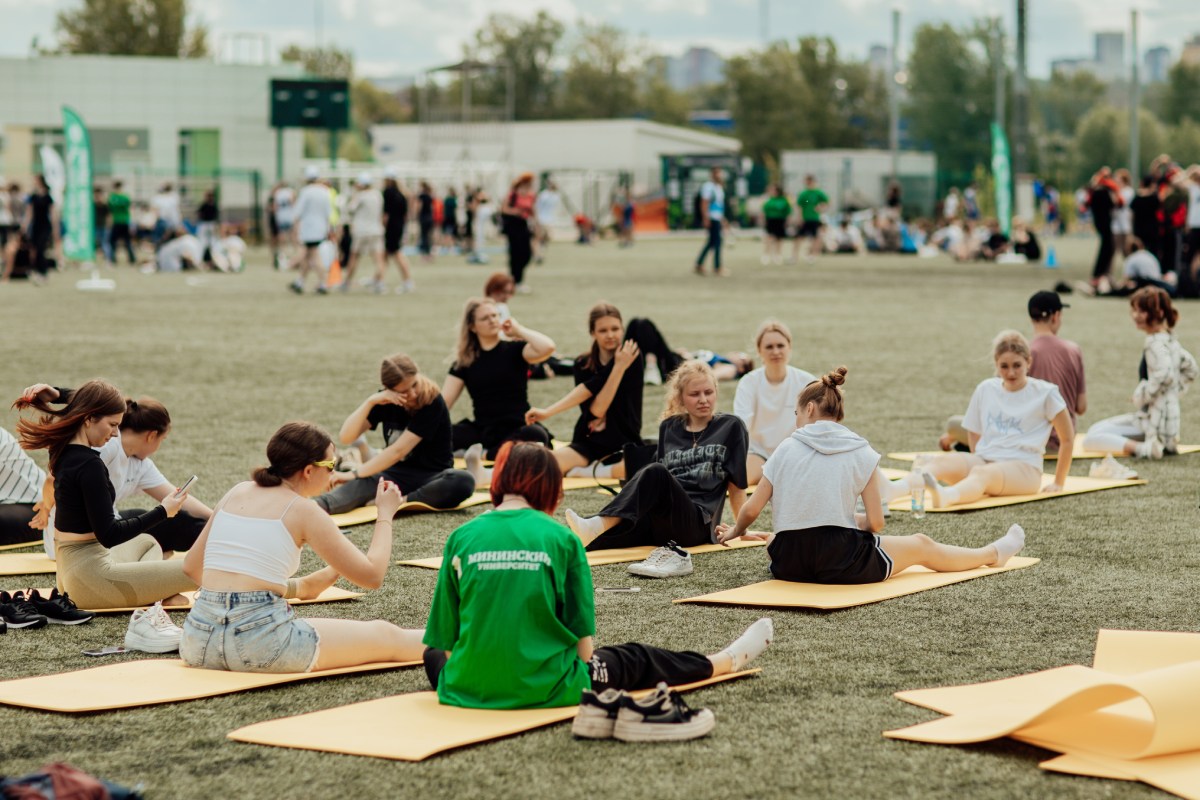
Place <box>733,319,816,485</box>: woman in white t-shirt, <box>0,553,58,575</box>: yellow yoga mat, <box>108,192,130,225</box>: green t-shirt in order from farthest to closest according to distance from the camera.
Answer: <box>108,192,130,225</box>: green t-shirt
<box>733,319,816,485</box>: woman in white t-shirt
<box>0,553,58,575</box>: yellow yoga mat

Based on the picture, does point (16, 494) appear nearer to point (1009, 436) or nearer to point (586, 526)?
point (586, 526)

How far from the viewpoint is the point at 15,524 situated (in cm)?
779

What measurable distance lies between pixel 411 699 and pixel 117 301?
20068 millimetres

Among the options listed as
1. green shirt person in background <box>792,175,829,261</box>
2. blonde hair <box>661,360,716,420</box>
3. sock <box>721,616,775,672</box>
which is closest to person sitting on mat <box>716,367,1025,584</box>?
blonde hair <box>661,360,716,420</box>

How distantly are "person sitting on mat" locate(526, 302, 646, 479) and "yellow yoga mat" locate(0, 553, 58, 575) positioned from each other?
10.2 feet

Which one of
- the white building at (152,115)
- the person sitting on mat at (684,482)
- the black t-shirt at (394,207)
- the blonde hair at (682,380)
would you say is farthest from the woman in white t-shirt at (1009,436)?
the white building at (152,115)

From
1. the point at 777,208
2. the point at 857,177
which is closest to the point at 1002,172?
the point at 777,208

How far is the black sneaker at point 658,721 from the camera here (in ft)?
14.9

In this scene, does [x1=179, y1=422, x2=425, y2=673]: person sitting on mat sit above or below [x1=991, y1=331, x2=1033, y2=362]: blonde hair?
below

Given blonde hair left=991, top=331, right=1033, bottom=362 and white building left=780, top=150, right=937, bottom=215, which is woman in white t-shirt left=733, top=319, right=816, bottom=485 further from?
white building left=780, top=150, right=937, bottom=215

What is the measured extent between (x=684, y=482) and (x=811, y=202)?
2658cm

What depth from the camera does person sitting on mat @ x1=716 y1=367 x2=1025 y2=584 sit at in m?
6.59

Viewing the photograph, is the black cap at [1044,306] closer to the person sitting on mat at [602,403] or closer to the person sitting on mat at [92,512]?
the person sitting on mat at [602,403]

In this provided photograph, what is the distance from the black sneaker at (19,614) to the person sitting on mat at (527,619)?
208 cm
